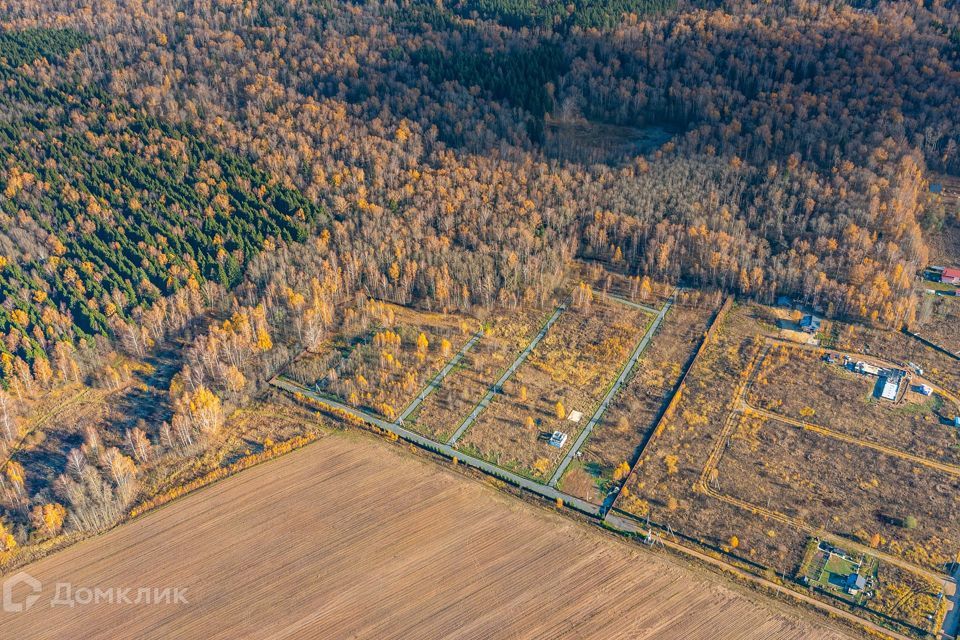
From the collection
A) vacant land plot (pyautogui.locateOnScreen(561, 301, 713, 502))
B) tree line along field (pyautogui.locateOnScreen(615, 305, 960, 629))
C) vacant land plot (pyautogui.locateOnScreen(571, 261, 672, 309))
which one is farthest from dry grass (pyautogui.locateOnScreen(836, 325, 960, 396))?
vacant land plot (pyautogui.locateOnScreen(571, 261, 672, 309))

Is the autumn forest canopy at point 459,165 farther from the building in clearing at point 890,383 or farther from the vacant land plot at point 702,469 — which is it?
the vacant land plot at point 702,469

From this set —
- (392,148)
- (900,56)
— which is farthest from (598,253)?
(900,56)

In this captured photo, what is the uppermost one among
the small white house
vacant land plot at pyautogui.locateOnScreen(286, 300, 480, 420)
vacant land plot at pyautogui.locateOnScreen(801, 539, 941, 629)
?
vacant land plot at pyautogui.locateOnScreen(286, 300, 480, 420)

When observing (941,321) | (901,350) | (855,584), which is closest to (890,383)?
(901,350)

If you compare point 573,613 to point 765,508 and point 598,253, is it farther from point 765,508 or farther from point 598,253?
point 598,253

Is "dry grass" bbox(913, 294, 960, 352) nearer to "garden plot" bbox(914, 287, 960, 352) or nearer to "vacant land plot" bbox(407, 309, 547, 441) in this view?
"garden plot" bbox(914, 287, 960, 352)

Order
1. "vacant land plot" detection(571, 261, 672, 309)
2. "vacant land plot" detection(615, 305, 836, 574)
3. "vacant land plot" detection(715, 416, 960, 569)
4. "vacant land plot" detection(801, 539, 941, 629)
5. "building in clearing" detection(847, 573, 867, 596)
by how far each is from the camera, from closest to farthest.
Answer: "vacant land plot" detection(801, 539, 941, 629), "building in clearing" detection(847, 573, 867, 596), "vacant land plot" detection(715, 416, 960, 569), "vacant land plot" detection(615, 305, 836, 574), "vacant land plot" detection(571, 261, 672, 309)
